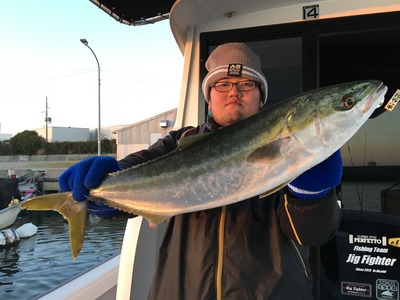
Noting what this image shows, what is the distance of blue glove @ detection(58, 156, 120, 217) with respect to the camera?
1965mm

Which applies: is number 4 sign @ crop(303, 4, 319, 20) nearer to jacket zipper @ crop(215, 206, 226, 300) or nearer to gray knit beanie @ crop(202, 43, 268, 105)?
gray knit beanie @ crop(202, 43, 268, 105)

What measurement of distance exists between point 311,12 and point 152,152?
6.63 feet

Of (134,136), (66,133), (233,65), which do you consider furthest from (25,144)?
(233,65)

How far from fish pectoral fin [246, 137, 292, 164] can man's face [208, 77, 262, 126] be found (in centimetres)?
55

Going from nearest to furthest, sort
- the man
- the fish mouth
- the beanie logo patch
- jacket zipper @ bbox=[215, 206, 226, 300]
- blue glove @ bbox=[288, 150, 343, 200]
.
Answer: the fish mouth
blue glove @ bbox=[288, 150, 343, 200]
the man
jacket zipper @ bbox=[215, 206, 226, 300]
the beanie logo patch

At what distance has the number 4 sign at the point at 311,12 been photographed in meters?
3.29

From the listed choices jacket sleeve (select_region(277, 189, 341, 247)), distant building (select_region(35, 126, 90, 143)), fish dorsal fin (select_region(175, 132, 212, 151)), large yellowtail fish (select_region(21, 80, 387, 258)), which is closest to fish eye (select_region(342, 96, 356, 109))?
large yellowtail fish (select_region(21, 80, 387, 258))

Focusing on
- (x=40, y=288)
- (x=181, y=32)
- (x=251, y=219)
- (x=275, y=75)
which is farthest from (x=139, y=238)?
(x=40, y=288)

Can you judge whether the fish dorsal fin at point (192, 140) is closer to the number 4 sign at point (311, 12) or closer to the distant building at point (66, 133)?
the number 4 sign at point (311, 12)

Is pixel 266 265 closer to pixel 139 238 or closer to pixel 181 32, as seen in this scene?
pixel 139 238

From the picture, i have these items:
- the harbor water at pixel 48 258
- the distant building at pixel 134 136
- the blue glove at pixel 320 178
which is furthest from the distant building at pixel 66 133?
the blue glove at pixel 320 178

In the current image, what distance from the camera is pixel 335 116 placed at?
1489 millimetres

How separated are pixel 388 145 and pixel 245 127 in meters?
2.91

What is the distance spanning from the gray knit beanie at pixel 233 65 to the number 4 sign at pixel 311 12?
133 cm
